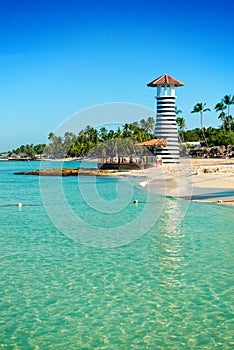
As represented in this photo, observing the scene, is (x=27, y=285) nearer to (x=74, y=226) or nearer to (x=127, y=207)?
(x=74, y=226)

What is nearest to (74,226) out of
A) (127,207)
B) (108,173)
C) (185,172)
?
(127,207)

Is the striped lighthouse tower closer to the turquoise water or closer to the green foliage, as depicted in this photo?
the green foliage

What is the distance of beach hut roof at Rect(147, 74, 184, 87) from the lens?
2252 inches

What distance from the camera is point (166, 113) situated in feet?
191

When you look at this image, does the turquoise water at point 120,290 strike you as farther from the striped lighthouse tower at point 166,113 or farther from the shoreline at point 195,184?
the striped lighthouse tower at point 166,113

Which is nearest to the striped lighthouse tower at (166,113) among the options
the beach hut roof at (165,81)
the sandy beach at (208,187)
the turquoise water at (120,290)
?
the beach hut roof at (165,81)

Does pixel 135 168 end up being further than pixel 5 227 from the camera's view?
Yes

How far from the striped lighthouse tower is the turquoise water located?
39228mm

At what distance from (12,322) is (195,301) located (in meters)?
3.97

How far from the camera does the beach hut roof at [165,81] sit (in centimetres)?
5721

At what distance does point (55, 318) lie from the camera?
9625mm

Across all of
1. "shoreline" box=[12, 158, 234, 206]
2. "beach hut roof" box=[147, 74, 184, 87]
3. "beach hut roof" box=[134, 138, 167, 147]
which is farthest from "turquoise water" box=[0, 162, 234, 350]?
"beach hut roof" box=[147, 74, 184, 87]

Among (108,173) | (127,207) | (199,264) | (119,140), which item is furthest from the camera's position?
(119,140)

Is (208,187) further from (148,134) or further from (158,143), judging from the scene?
(148,134)
